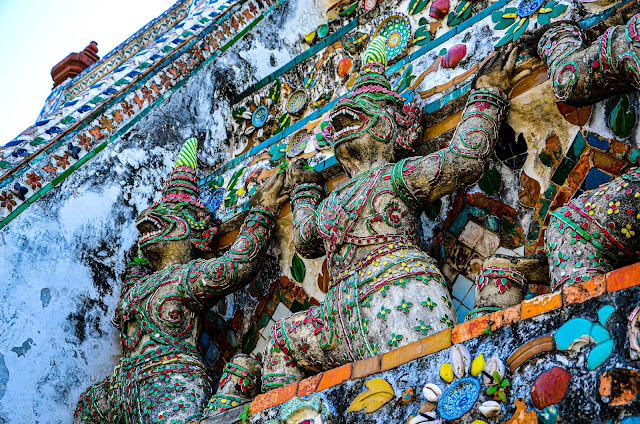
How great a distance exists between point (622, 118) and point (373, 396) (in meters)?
1.78

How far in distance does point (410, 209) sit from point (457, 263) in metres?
0.39

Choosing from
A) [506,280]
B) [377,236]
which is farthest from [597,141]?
[377,236]

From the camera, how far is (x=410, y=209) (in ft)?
14.1

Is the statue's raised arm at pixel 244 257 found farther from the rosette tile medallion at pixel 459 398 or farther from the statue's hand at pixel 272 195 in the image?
the rosette tile medallion at pixel 459 398

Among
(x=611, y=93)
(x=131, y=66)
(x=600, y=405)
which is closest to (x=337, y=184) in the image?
(x=611, y=93)

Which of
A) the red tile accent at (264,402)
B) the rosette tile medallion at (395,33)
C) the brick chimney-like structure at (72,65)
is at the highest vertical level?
the brick chimney-like structure at (72,65)

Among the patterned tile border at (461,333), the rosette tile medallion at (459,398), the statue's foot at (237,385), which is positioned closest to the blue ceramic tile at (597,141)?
the patterned tile border at (461,333)

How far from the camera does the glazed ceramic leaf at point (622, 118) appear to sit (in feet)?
12.7

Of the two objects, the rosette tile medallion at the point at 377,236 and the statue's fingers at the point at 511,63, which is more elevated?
the statue's fingers at the point at 511,63

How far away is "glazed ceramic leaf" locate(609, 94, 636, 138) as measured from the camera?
3.88 meters

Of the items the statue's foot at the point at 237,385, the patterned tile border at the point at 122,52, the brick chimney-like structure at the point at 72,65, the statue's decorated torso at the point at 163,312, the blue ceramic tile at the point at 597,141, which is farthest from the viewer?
the brick chimney-like structure at the point at 72,65

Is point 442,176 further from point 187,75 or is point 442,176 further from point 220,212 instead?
point 187,75

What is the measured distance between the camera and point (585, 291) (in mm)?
2803

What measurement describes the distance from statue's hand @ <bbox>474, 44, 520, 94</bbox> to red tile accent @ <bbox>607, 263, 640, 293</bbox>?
1.79 meters
